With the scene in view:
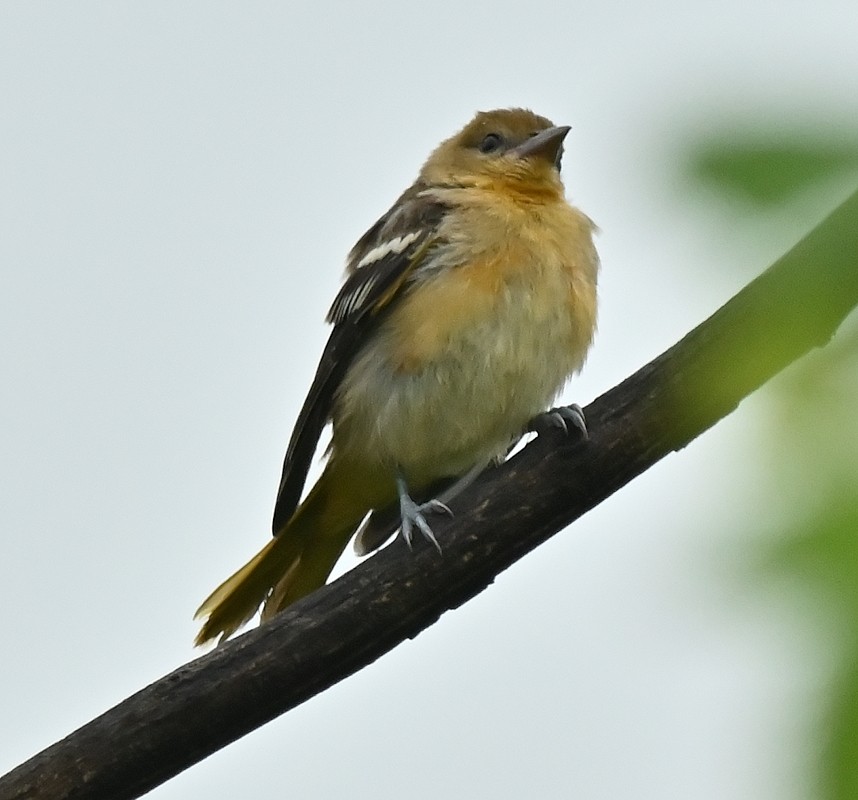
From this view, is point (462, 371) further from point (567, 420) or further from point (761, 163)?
point (761, 163)

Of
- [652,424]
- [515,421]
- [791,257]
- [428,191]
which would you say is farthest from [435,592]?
[791,257]

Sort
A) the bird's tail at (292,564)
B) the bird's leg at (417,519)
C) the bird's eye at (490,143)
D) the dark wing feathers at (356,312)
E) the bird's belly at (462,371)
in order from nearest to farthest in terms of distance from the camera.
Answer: the bird's leg at (417,519), the bird's belly at (462,371), the bird's tail at (292,564), the dark wing feathers at (356,312), the bird's eye at (490,143)

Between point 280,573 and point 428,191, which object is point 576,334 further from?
Answer: point 280,573

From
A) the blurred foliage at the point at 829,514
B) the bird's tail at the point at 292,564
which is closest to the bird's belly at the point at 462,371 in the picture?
the bird's tail at the point at 292,564

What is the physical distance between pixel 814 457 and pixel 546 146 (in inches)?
228

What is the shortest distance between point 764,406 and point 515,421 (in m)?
4.69

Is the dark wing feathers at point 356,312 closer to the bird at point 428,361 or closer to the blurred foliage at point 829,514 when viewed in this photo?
the bird at point 428,361

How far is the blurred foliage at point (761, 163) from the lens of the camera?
0.83 m

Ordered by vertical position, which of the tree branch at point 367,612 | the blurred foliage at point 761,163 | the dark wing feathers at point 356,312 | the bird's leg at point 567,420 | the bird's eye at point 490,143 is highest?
the bird's eye at point 490,143

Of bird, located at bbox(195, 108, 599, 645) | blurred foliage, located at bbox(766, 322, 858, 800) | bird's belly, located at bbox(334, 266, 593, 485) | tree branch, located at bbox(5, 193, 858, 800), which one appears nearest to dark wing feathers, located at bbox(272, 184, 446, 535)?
bird, located at bbox(195, 108, 599, 645)

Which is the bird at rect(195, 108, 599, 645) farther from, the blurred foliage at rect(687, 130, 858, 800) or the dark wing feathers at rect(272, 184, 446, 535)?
the blurred foliage at rect(687, 130, 858, 800)

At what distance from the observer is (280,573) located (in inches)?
229

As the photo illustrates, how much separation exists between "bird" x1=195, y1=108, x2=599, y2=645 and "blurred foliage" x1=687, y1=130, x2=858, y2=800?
4.35 m

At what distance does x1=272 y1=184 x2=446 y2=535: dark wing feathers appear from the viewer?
19.0 feet
